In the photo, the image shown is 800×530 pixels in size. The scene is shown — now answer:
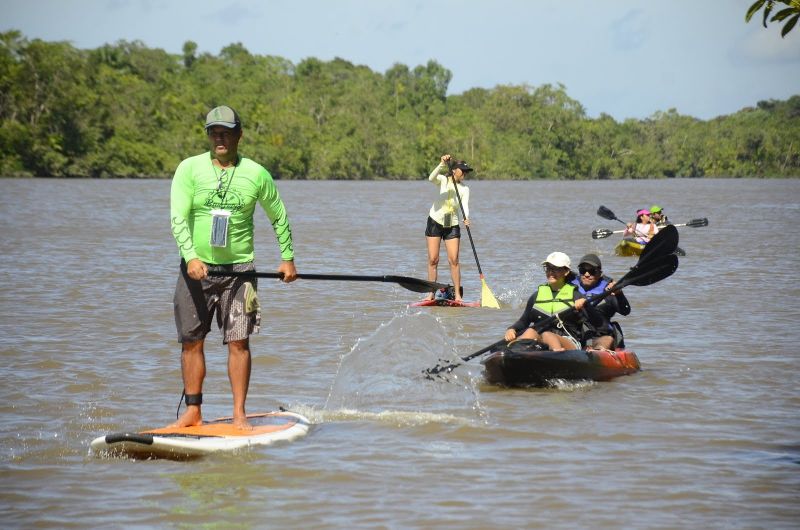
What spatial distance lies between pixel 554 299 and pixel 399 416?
79.7 inches

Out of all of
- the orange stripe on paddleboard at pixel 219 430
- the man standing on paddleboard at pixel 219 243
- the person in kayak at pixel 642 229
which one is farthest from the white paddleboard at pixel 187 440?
the person in kayak at pixel 642 229

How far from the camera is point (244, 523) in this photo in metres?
6.14

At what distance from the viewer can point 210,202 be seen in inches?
281

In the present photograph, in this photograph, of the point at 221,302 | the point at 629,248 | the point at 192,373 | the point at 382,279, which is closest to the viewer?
the point at 221,302

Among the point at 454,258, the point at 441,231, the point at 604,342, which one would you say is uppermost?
the point at 441,231

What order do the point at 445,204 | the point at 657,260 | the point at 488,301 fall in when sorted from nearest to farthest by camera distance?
the point at 657,260
the point at 488,301
the point at 445,204

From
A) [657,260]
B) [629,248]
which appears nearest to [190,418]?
[657,260]

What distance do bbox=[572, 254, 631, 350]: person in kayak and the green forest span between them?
240ft

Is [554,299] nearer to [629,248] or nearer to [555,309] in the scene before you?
[555,309]

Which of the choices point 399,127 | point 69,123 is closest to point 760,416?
point 69,123

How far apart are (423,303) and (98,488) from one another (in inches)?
327

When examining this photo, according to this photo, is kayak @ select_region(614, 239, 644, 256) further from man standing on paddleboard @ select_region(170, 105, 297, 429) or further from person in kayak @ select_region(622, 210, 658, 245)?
man standing on paddleboard @ select_region(170, 105, 297, 429)

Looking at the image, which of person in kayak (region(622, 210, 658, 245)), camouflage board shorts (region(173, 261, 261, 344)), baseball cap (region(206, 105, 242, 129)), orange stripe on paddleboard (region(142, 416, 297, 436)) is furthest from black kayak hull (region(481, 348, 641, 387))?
person in kayak (region(622, 210, 658, 245))

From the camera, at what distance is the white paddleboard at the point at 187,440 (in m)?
7.07
